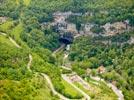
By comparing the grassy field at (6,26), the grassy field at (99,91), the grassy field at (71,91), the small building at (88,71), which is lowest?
the small building at (88,71)

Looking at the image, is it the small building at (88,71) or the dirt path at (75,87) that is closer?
the dirt path at (75,87)

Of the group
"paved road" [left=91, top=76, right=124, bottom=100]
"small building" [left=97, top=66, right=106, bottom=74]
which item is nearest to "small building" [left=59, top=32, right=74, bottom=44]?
"small building" [left=97, top=66, right=106, bottom=74]

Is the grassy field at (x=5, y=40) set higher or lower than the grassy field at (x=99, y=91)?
higher

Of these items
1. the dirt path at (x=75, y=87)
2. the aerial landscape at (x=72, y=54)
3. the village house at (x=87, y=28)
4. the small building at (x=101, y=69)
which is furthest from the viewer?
the village house at (x=87, y=28)

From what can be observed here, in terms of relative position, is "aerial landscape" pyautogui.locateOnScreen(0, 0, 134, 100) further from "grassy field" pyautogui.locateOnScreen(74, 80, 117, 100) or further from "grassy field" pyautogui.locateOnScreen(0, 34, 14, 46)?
"grassy field" pyautogui.locateOnScreen(0, 34, 14, 46)

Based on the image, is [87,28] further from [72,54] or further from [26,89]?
[26,89]

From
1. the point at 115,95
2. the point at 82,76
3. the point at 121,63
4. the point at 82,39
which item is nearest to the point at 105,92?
the point at 115,95

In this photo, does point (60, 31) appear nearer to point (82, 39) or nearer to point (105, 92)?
point (82, 39)

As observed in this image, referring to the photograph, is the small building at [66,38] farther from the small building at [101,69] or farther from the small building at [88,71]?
the small building at [88,71]

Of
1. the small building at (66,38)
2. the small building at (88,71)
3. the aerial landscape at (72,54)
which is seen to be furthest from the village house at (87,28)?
the small building at (88,71)
